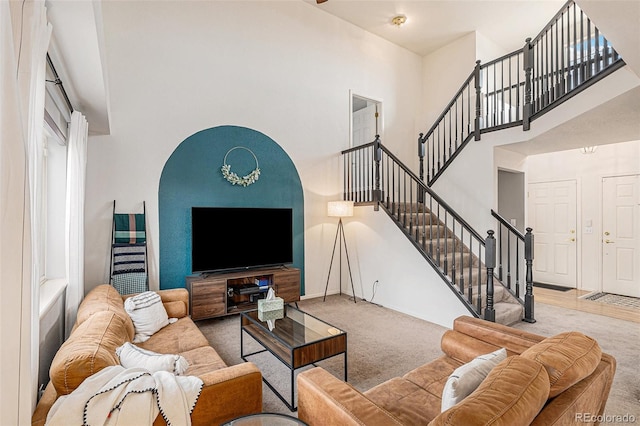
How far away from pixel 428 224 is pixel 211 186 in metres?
3.47

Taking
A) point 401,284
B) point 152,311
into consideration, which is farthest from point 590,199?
point 152,311

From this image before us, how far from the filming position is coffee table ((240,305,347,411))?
242cm

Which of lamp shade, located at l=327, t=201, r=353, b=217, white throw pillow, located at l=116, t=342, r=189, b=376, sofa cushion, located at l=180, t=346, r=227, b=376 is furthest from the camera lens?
lamp shade, located at l=327, t=201, r=353, b=217

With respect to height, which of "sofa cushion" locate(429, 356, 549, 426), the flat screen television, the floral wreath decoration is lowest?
"sofa cushion" locate(429, 356, 549, 426)

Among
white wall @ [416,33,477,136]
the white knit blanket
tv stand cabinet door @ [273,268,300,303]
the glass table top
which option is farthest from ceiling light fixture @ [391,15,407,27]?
the white knit blanket

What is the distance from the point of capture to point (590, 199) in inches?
231

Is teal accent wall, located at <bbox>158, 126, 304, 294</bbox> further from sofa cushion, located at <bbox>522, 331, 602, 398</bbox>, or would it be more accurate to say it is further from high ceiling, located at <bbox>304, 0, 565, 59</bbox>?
sofa cushion, located at <bbox>522, 331, 602, 398</bbox>

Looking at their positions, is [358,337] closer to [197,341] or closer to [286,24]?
[197,341]

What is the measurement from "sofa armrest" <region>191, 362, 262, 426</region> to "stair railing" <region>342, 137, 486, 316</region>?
9.49 feet

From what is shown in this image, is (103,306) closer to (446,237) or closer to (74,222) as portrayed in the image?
(74,222)

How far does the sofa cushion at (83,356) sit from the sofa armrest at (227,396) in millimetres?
498

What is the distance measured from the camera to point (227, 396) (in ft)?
5.45

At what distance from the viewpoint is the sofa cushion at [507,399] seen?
1.07 metres

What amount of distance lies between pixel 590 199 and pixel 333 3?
18.4 feet
